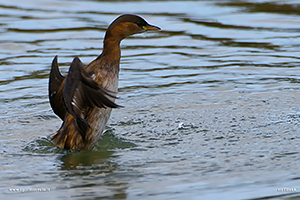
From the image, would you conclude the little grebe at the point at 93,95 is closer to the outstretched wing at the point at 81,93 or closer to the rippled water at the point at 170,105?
the outstretched wing at the point at 81,93

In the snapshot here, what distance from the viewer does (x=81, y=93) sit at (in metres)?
5.66

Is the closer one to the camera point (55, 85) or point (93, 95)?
point (93, 95)

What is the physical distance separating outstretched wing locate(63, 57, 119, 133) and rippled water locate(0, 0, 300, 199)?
0.53m

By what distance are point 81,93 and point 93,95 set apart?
114 millimetres

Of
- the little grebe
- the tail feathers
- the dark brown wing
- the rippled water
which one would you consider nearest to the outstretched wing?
the little grebe

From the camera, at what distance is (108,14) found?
13.7 meters

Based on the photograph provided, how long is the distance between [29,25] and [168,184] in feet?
28.3

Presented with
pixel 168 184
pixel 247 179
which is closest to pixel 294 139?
pixel 247 179

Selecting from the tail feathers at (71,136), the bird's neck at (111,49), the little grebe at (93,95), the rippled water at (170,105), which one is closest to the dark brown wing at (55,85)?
the little grebe at (93,95)

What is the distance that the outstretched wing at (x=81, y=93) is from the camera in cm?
552

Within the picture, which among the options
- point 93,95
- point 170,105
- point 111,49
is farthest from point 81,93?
point 170,105

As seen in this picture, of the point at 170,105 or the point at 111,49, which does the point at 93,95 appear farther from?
the point at 170,105

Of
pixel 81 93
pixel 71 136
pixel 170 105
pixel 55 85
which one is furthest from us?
pixel 170 105

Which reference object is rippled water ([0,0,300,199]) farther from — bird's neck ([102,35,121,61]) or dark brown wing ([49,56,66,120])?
bird's neck ([102,35,121,61])
